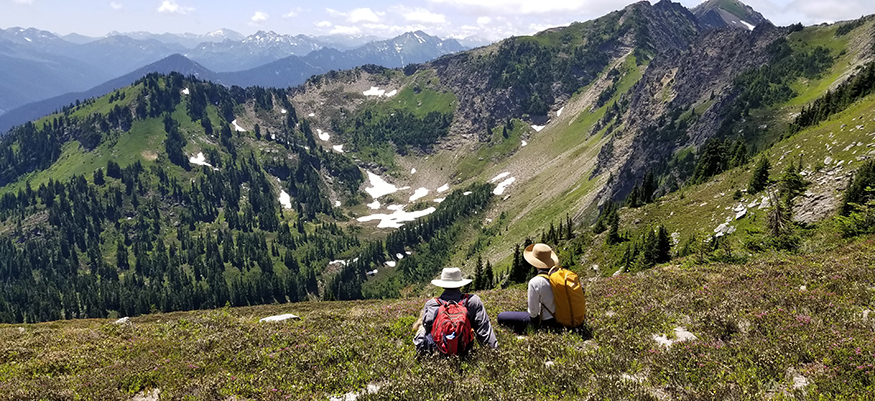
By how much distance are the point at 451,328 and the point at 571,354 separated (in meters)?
3.61

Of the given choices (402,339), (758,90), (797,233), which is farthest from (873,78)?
(402,339)

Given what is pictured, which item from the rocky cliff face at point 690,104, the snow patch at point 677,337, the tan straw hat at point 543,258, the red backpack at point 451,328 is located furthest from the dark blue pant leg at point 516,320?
the rocky cliff face at point 690,104

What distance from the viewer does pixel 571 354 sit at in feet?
39.5

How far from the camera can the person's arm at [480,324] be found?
42.2 feet

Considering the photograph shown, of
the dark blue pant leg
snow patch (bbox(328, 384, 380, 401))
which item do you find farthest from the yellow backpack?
snow patch (bbox(328, 384, 380, 401))

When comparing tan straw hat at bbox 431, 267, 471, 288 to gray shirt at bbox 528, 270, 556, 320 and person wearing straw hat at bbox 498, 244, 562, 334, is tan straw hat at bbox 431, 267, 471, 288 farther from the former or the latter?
gray shirt at bbox 528, 270, 556, 320

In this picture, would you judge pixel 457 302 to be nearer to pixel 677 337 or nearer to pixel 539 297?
pixel 539 297

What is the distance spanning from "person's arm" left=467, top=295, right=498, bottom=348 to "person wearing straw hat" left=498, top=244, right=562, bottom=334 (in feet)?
5.92

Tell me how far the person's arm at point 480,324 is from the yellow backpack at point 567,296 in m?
2.28

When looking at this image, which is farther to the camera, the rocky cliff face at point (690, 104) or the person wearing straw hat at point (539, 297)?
the rocky cliff face at point (690, 104)

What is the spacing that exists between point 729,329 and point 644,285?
294 inches

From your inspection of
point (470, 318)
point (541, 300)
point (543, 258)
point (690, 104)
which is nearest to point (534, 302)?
point (541, 300)

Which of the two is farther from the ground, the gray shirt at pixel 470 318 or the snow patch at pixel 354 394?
the gray shirt at pixel 470 318

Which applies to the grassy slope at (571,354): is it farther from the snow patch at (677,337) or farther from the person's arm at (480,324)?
the person's arm at (480,324)
